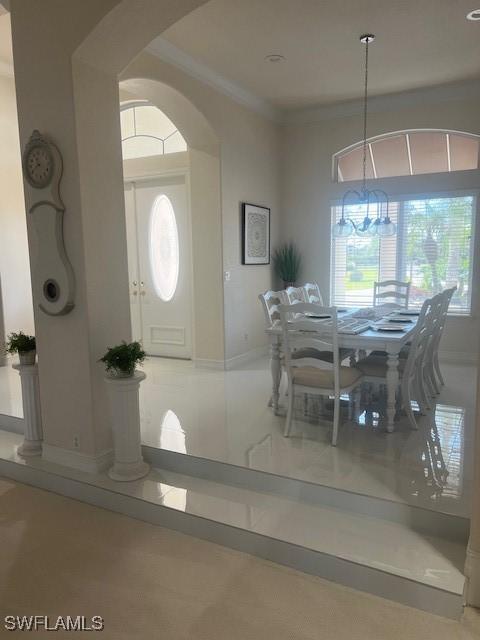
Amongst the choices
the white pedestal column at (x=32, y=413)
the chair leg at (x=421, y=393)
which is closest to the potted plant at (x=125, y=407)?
the white pedestal column at (x=32, y=413)

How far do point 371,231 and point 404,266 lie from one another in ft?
6.14

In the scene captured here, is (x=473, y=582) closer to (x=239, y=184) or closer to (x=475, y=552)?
(x=475, y=552)

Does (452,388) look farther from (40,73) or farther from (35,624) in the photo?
(40,73)

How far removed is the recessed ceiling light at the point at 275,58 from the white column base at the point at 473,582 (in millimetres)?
4223

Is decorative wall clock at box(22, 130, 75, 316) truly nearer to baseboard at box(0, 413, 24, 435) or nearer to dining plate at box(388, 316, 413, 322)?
baseboard at box(0, 413, 24, 435)

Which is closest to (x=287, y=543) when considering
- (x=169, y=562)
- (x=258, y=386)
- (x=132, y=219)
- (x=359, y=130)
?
(x=169, y=562)

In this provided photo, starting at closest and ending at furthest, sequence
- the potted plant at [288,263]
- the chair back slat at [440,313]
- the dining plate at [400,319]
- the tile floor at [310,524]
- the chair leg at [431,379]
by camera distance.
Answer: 1. the tile floor at [310,524]
2. the chair back slat at [440,313]
3. the dining plate at [400,319]
4. the chair leg at [431,379]
5. the potted plant at [288,263]

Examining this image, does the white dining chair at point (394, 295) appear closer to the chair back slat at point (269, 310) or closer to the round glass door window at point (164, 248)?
the chair back slat at point (269, 310)

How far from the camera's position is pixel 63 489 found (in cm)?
315

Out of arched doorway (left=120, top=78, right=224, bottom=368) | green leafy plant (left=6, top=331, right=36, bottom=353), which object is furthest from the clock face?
arched doorway (left=120, top=78, right=224, bottom=368)

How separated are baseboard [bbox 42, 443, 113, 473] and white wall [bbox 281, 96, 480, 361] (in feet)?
13.1

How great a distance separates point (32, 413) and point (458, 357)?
15.4 feet

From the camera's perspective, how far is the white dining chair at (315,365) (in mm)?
3336

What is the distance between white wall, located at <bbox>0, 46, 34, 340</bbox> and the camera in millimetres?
5648
